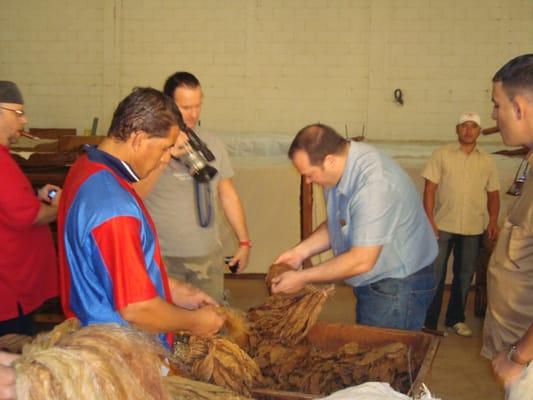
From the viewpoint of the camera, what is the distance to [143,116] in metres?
2.12

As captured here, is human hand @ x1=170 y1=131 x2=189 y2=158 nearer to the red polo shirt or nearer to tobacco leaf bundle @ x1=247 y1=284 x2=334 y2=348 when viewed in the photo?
the red polo shirt

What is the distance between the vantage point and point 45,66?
921 cm

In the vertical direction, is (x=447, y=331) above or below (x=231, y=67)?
below

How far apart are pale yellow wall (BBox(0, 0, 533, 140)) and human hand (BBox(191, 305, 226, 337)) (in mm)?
6788

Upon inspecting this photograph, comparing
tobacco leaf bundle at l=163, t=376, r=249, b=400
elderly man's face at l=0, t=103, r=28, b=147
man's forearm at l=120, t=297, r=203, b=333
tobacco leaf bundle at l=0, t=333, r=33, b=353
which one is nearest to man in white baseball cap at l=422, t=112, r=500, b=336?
elderly man's face at l=0, t=103, r=28, b=147

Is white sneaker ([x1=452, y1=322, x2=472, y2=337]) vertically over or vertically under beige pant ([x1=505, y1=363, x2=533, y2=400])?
under

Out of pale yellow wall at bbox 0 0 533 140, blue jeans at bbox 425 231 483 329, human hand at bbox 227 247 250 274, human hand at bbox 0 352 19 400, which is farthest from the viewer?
pale yellow wall at bbox 0 0 533 140

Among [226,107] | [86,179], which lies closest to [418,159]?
[226,107]

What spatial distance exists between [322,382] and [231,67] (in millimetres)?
6817

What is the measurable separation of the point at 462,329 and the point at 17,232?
3519 mm

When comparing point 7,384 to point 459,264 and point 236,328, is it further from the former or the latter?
point 459,264

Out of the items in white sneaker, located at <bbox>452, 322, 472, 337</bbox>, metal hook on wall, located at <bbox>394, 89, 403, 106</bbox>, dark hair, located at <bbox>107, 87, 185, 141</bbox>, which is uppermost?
metal hook on wall, located at <bbox>394, 89, 403, 106</bbox>

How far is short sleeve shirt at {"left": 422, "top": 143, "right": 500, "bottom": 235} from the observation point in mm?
5547

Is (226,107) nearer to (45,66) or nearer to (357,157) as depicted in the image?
(45,66)
